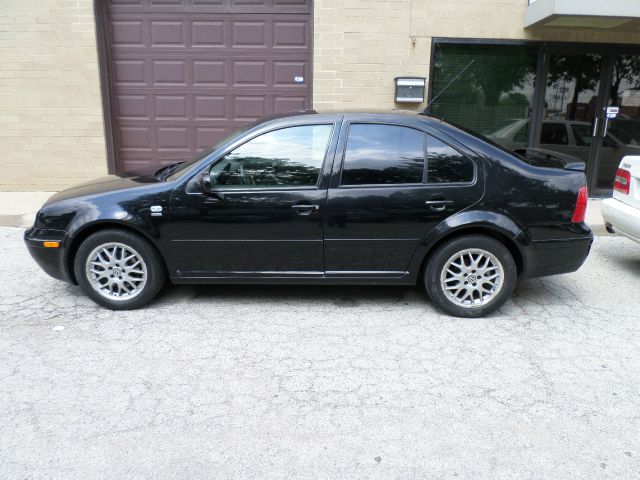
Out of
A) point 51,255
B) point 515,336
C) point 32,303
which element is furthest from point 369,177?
point 32,303

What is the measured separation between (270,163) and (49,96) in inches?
238

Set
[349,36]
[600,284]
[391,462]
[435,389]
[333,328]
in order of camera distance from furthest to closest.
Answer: [349,36] → [600,284] → [333,328] → [435,389] → [391,462]

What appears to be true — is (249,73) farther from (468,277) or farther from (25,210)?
(468,277)

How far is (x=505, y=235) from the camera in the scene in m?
4.23

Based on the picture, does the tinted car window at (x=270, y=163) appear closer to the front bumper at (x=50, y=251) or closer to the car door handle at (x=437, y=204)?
the car door handle at (x=437, y=204)

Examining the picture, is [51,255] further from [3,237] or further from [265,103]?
[265,103]

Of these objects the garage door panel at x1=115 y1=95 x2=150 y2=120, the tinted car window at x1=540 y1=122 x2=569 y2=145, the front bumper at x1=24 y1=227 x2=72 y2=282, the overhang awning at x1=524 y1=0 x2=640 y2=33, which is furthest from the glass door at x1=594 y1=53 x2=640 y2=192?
the front bumper at x1=24 y1=227 x2=72 y2=282

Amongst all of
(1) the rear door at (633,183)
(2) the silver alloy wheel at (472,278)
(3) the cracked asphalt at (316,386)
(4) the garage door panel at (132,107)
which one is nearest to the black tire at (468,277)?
(2) the silver alloy wheel at (472,278)

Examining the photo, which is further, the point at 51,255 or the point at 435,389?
the point at 51,255

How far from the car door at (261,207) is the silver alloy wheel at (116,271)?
0.33m

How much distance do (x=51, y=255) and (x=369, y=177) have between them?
8.64 ft

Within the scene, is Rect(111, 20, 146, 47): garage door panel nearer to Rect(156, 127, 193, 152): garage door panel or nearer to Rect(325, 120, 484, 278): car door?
Rect(156, 127, 193, 152): garage door panel

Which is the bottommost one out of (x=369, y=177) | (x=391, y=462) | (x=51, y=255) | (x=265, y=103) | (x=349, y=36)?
(x=391, y=462)

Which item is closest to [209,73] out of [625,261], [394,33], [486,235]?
[394,33]
